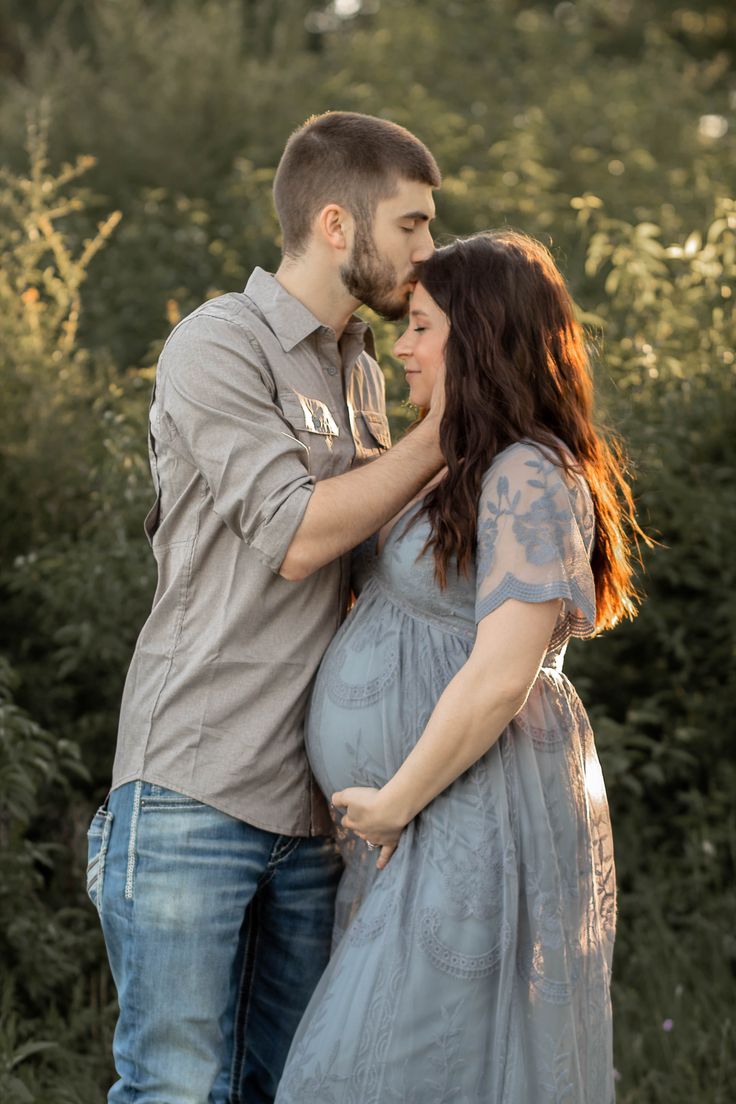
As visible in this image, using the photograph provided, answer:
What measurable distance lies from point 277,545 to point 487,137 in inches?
273

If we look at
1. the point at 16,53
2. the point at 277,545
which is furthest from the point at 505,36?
the point at 277,545

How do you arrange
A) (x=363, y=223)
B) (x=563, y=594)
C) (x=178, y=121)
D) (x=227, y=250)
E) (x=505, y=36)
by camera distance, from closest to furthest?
(x=563, y=594)
(x=363, y=223)
(x=227, y=250)
(x=178, y=121)
(x=505, y=36)

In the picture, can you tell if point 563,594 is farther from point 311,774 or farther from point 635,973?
point 635,973

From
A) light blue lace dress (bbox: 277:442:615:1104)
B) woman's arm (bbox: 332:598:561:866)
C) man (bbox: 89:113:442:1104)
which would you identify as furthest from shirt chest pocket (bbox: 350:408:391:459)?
woman's arm (bbox: 332:598:561:866)

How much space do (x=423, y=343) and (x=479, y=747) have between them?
2.68 feet

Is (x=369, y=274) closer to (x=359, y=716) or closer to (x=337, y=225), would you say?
(x=337, y=225)

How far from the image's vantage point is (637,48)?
1512 centimetres

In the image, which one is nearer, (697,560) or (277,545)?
(277,545)

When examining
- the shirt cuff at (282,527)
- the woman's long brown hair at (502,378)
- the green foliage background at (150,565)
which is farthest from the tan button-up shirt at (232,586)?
the green foliage background at (150,565)

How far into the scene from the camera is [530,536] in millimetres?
2416

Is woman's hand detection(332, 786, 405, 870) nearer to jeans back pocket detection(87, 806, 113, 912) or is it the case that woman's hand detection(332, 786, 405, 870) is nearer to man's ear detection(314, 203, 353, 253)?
jeans back pocket detection(87, 806, 113, 912)

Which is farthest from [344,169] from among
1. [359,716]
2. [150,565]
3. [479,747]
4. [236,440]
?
[150,565]

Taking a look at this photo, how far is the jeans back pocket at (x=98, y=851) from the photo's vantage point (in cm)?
262

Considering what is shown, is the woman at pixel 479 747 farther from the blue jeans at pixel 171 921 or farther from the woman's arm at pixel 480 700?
the blue jeans at pixel 171 921
